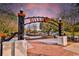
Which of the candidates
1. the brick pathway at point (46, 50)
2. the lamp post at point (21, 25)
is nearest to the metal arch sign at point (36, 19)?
the lamp post at point (21, 25)

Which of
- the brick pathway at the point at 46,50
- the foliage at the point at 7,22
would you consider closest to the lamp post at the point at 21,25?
the foliage at the point at 7,22

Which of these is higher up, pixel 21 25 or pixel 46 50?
pixel 21 25

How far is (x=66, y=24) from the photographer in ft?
5.70

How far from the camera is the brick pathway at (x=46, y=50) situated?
1.70 m

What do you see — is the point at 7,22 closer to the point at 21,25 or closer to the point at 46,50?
the point at 21,25

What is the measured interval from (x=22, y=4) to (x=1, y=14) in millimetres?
240

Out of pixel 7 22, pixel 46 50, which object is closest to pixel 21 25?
pixel 7 22

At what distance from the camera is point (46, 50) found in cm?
171

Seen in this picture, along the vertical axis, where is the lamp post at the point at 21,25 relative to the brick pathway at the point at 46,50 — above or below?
above

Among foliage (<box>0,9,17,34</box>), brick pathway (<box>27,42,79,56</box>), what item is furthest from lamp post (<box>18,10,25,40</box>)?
brick pathway (<box>27,42,79,56</box>)

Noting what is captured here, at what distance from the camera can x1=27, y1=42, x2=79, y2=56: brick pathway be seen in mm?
1702

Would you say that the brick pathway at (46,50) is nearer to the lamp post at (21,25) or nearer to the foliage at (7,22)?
the lamp post at (21,25)

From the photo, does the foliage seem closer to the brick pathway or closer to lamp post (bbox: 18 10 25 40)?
lamp post (bbox: 18 10 25 40)

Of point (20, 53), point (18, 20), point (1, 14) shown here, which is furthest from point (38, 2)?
point (20, 53)
